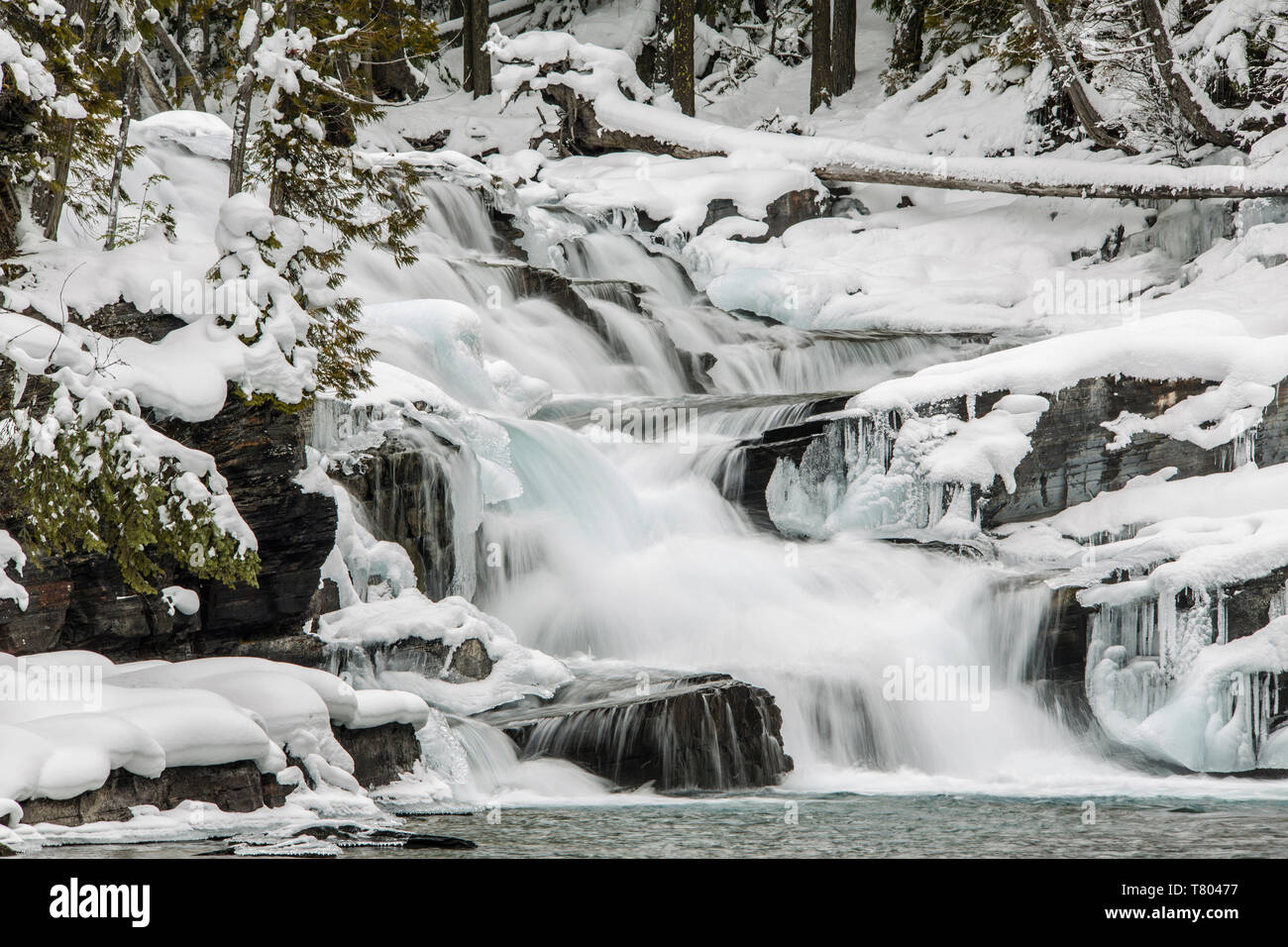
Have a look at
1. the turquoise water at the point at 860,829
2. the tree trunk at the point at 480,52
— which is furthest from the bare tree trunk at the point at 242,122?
the tree trunk at the point at 480,52

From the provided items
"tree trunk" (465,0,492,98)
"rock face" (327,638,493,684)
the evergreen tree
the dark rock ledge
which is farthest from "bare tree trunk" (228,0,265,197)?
"tree trunk" (465,0,492,98)

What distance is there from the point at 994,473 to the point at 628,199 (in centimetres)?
923

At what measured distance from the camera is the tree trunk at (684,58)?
22344 millimetres

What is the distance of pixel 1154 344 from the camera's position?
10.9 meters

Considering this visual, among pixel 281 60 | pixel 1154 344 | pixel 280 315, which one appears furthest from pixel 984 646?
pixel 281 60

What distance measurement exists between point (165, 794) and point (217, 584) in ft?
7.12

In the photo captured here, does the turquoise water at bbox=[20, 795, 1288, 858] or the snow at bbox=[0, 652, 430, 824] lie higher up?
the snow at bbox=[0, 652, 430, 824]

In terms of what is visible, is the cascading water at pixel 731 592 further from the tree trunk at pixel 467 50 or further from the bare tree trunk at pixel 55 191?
the tree trunk at pixel 467 50

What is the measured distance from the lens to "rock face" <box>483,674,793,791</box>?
755cm

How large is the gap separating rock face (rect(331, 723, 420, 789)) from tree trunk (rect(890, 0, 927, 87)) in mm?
19671

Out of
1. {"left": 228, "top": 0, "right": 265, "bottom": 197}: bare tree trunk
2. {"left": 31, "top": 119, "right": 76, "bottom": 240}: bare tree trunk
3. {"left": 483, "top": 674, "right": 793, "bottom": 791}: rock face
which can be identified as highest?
{"left": 228, "top": 0, "right": 265, "bottom": 197}: bare tree trunk

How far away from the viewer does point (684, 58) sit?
73.5 feet

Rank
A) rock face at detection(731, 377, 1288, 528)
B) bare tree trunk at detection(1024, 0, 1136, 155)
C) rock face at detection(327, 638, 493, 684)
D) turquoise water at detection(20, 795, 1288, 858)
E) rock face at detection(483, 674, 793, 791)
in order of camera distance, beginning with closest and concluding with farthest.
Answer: turquoise water at detection(20, 795, 1288, 858), rock face at detection(483, 674, 793, 791), rock face at detection(327, 638, 493, 684), rock face at detection(731, 377, 1288, 528), bare tree trunk at detection(1024, 0, 1136, 155)

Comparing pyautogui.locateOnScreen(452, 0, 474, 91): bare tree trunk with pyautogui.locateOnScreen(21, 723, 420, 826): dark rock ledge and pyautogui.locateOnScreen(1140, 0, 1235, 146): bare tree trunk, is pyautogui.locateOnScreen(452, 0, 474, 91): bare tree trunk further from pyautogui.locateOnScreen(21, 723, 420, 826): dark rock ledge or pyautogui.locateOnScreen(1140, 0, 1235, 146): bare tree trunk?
pyautogui.locateOnScreen(21, 723, 420, 826): dark rock ledge
